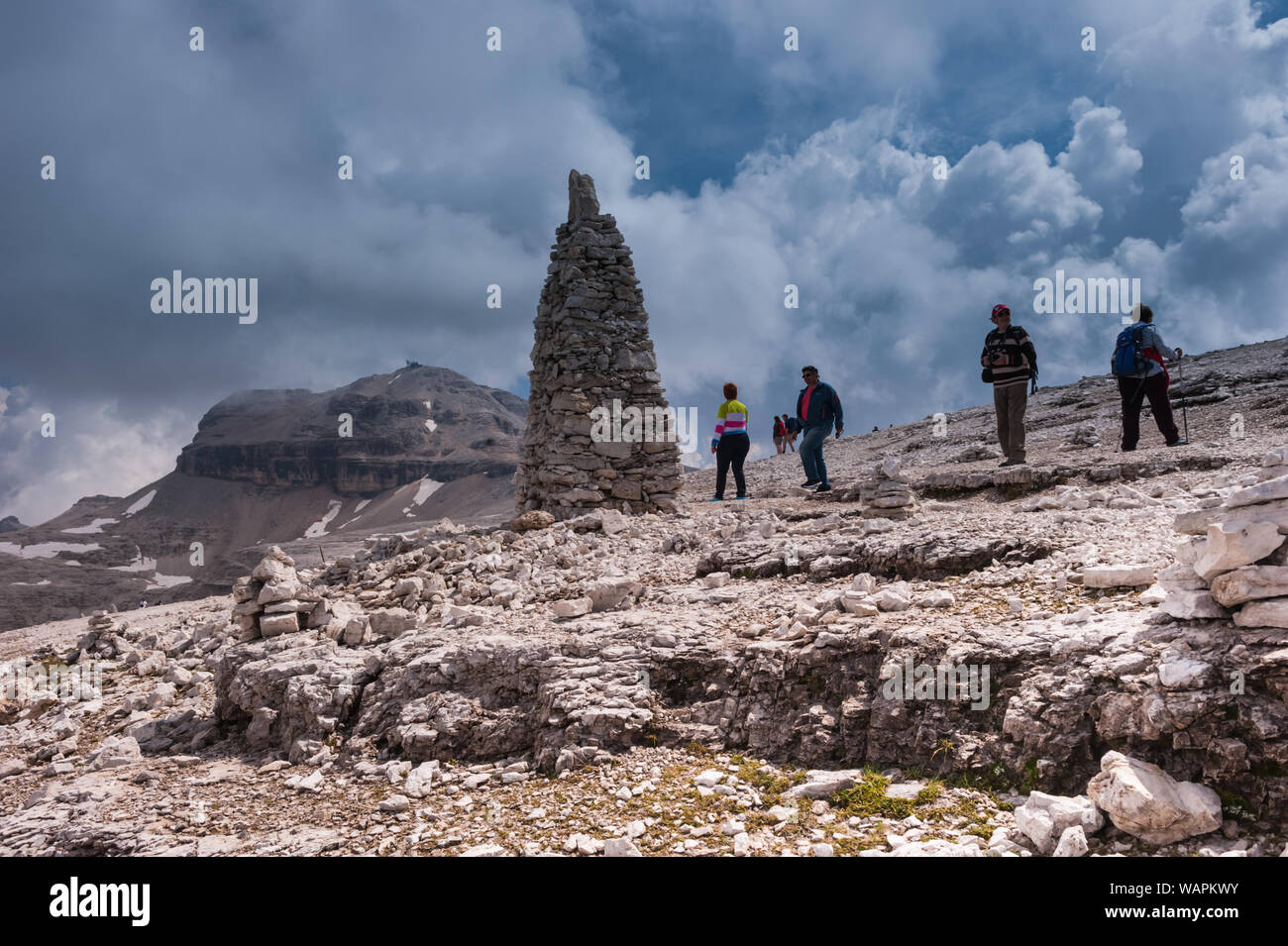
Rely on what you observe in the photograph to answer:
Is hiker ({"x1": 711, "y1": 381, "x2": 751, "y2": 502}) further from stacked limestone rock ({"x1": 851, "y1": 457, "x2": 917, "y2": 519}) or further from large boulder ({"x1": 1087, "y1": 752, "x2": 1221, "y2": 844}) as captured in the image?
large boulder ({"x1": 1087, "y1": 752, "x2": 1221, "y2": 844})

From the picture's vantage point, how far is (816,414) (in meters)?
16.1

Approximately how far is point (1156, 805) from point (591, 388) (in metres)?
13.4

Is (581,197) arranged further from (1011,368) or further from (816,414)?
(1011,368)

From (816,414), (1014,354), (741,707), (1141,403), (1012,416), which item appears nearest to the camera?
(741,707)

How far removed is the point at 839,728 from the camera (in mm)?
5605

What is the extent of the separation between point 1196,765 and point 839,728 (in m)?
2.23

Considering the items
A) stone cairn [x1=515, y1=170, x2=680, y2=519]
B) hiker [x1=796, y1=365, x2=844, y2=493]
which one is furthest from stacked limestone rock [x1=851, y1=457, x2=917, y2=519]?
stone cairn [x1=515, y1=170, x2=680, y2=519]

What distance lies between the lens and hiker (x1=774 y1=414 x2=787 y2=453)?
3706 cm

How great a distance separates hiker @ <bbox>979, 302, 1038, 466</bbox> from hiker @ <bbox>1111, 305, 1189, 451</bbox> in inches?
81.4

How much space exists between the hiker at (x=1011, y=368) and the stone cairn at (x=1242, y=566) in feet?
33.1

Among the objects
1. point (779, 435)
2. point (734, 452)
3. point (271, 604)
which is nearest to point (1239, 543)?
point (271, 604)

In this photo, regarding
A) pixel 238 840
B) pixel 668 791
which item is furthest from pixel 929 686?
pixel 238 840

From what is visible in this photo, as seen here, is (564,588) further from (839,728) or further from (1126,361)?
(1126,361)

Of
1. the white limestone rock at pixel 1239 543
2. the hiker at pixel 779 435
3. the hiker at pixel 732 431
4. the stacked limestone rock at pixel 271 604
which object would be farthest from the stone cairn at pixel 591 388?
the hiker at pixel 779 435
